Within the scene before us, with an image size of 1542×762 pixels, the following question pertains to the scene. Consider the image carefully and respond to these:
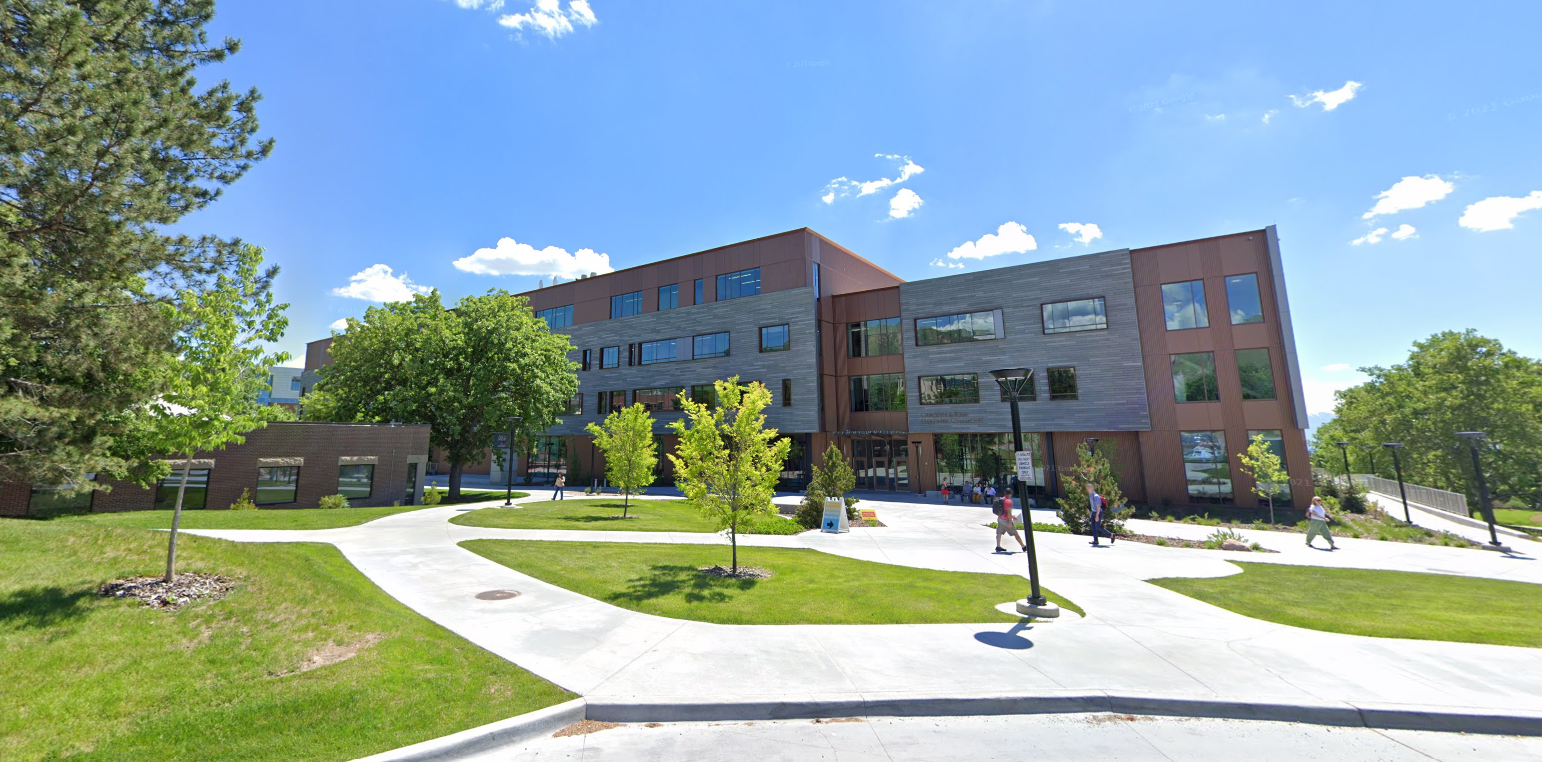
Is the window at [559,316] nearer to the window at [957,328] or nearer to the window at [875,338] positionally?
the window at [875,338]

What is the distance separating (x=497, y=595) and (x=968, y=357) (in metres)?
32.2

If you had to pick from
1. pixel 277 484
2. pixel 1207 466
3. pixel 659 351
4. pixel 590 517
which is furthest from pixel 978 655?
pixel 659 351

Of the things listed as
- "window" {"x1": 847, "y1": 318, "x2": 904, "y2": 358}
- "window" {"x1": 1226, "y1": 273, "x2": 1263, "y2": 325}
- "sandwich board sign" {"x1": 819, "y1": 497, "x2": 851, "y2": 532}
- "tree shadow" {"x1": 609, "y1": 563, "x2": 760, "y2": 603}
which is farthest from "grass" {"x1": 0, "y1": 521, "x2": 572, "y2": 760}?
"window" {"x1": 1226, "y1": 273, "x2": 1263, "y2": 325}

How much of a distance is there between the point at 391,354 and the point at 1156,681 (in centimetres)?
3728

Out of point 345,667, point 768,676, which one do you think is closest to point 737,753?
point 768,676

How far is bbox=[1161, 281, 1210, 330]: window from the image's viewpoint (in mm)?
31125

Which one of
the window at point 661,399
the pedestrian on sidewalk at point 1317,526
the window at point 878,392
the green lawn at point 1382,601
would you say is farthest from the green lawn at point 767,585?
the window at point 661,399

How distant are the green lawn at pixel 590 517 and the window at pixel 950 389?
18.3 metres

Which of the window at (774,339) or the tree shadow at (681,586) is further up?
the window at (774,339)

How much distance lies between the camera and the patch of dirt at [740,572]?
12.6 metres

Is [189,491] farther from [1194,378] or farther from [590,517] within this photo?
[1194,378]

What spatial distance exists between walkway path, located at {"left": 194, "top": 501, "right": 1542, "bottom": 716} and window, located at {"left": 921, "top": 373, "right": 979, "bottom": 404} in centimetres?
2429

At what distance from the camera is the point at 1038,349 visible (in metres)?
34.8

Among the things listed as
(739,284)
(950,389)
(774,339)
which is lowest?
(950,389)
